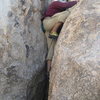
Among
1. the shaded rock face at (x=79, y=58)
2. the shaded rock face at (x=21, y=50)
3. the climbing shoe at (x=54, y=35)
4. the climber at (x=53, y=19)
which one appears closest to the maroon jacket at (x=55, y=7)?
the climber at (x=53, y=19)

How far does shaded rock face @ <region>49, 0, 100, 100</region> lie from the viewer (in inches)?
110

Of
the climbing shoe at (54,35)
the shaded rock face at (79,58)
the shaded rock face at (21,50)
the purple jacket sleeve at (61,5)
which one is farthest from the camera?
the purple jacket sleeve at (61,5)

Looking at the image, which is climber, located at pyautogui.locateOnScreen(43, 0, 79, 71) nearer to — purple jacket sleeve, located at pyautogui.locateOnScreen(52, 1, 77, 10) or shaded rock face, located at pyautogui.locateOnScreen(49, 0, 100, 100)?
purple jacket sleeve, located at pyautogui.locateOnScreen(52, 1, 77, 10)

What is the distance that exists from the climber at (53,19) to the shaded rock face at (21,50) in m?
0.10

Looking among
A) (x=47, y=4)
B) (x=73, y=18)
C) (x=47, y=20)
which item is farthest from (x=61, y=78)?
(x=47, y=4)

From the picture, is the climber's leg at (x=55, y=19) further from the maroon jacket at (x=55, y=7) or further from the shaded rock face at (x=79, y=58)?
the shaded rock face at (x=79, y=58)

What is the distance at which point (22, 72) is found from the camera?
12.0 feet

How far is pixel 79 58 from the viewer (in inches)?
115

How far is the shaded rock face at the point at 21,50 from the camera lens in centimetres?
349

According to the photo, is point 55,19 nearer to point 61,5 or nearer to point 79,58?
point 61,5

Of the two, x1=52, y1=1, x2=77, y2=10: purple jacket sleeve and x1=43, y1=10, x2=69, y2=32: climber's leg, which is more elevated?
x1=52, y1=1, x2=77, y2=10: purple jacket sleeve

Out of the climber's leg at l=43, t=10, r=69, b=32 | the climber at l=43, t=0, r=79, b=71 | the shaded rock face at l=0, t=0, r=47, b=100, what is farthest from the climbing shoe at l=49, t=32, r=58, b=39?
the shaded rock face at l=0, t=0, r=47, b=100

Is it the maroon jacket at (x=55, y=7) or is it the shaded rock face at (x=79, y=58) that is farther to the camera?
the maroon jacket at (x=55, y=7)

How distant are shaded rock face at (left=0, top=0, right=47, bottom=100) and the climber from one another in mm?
103
